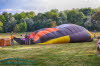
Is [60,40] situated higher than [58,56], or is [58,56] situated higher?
[58,56]

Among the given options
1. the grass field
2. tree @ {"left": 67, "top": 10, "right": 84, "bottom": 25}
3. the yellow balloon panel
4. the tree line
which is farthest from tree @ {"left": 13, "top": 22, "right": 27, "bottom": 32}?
the grass field

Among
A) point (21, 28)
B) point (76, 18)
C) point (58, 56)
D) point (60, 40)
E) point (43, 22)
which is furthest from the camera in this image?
point (76, 18)

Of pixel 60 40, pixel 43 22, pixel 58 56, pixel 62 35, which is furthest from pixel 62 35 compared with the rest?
pixel 43 22

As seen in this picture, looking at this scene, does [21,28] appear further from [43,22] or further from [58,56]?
[58,56]

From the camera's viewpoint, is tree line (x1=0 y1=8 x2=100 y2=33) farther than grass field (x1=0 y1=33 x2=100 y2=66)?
Yes

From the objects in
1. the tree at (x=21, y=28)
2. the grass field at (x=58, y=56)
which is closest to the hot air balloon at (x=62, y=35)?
the grass field at (x=58, y=56)

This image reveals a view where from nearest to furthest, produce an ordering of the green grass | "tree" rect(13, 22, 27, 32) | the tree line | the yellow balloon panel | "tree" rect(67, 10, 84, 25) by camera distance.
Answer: the green grass → the yellow balloon panel → the tree line → "tree" rect(13, 22, 27, 32) → "tree" rect(67, 10, 84, 25)

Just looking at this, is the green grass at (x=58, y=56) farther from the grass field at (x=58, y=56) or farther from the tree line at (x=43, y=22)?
the tree line at (x=43, y=22)

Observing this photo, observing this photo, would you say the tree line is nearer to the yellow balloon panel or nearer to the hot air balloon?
the hot air balloon

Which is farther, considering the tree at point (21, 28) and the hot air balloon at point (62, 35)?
the tree at point (21, 28)

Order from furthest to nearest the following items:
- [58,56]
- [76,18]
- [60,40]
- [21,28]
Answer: [76,18] → [21,28] → [60,40] → [58,56]

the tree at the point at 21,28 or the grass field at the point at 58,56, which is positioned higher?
the grass field at the point at 58,56

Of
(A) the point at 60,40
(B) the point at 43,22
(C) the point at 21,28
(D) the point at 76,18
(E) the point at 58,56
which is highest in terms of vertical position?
(D) the point at 76,18

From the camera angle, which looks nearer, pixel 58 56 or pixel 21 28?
pixel 58 56
